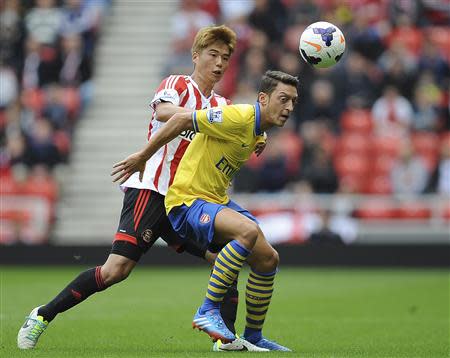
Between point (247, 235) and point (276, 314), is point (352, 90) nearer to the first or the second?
point (276, 314)

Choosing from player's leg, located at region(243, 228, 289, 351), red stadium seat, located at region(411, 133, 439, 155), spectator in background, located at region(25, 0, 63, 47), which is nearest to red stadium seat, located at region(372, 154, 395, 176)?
red stadium seat, located at region(411, 133, 439, 155)

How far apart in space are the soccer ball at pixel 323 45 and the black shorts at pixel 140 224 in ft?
5.36

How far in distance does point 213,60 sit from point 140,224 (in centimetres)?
139

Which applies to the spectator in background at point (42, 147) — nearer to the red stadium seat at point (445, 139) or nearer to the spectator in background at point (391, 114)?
the spectator in background at point (391, 114)

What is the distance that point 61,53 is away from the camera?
22.0 metres

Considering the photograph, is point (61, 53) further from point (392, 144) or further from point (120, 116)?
point (392, 144)

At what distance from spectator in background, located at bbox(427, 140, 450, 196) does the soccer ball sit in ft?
34.8

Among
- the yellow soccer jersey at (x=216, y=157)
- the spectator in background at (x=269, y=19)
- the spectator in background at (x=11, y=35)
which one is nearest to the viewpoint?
the yellow soccer jersey at (x=216, y=157)

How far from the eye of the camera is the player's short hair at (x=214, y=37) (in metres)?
8.74

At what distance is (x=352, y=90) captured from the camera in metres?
→ 20.6

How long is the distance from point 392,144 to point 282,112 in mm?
11419

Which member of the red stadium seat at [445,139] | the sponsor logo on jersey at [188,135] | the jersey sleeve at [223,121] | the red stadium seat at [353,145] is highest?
the jersey sleeve at [223,121]

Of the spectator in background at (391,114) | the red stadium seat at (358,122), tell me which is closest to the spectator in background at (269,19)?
the red stadium seat at (358,122)

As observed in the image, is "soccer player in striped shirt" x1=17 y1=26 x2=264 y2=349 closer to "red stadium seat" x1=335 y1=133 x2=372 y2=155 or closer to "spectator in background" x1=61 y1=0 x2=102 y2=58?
"red stadium seat" x1=335 y1=133 x2=372 y2=155
